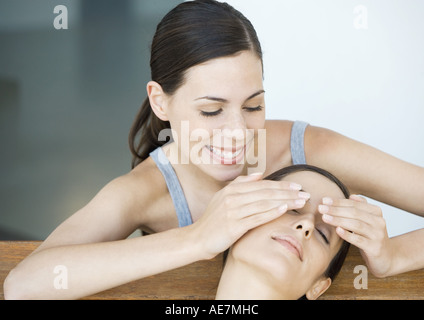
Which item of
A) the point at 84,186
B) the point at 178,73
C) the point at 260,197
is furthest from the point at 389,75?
the point at 260,197

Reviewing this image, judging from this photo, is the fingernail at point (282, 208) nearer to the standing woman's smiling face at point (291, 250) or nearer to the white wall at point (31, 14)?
the standing woman's smiling face at point (291, 250)

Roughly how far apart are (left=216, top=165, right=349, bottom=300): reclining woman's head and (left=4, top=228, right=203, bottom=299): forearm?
0.10 metres

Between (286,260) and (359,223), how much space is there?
0.64 ft

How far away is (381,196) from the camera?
5.08 feet

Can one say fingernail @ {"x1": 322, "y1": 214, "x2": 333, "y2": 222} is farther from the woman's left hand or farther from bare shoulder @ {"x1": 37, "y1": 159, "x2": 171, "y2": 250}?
bare shoulder @ {"x1": 37, "y1": 159, "x2": 171, "y2": 250}

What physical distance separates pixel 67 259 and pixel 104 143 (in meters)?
2.38

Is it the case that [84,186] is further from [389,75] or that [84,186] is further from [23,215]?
[389,75]

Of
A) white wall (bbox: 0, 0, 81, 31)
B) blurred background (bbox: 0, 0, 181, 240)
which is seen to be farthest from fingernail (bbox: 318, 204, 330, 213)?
white wall (bbox: 0, 0, 81, 31)

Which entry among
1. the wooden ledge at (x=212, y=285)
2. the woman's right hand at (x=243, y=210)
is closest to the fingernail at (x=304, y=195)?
the woman's right hand at (x=243, y=210)

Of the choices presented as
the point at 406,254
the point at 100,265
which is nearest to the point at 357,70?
the point at 406,254

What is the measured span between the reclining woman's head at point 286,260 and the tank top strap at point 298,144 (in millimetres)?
427

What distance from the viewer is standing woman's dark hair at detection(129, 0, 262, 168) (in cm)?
132

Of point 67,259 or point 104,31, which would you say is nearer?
point 67,259
